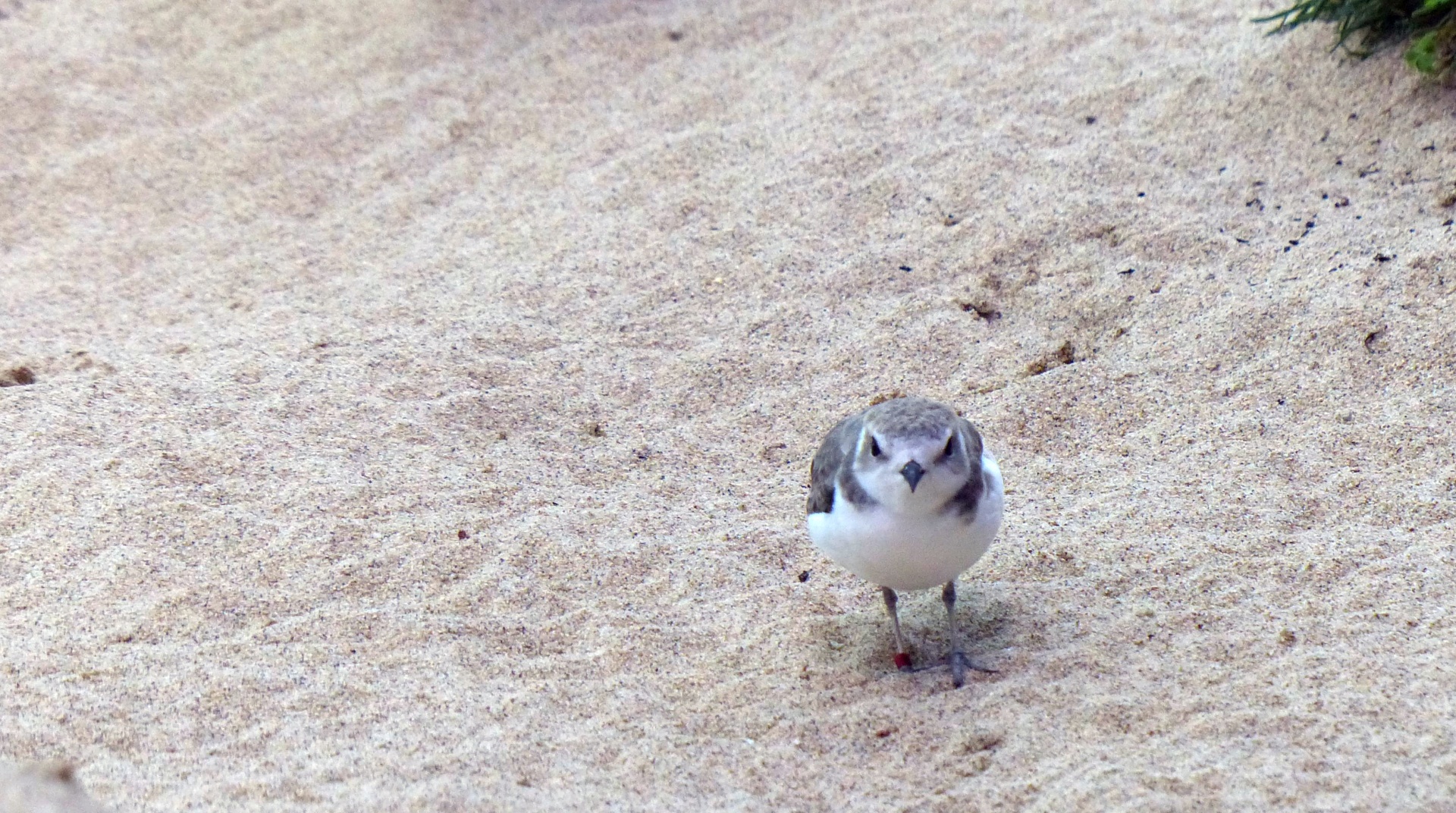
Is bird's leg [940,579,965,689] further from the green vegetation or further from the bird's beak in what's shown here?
the green vegetation

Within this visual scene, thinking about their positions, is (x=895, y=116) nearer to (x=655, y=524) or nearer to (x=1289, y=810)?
(x=655, y=524)

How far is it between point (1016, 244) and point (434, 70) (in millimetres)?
3820

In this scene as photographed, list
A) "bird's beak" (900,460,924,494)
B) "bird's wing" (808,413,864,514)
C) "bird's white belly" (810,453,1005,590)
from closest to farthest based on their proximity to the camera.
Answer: "bird's beak" (900,460,924,494), "bird's white belly" (810,453,1005,590), "bird's wing" (808,413,864,514)

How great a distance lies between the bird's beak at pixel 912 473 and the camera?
3.39 meters

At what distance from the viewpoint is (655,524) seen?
474cm

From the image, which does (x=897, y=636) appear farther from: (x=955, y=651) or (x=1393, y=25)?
(x=1393, y=25)

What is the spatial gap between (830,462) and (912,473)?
524 millimetres

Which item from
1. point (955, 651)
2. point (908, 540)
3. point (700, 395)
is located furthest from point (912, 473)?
point (700, 395)

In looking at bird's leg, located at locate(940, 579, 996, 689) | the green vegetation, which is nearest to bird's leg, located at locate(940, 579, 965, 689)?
bird's leg, located at locate(940, 579, 996, 689)

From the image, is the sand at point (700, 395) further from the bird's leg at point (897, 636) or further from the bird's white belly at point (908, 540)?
the bird's white belly at point (908, 540)

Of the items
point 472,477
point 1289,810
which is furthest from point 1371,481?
point 472,477

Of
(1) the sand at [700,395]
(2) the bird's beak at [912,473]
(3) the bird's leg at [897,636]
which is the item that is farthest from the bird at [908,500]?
(1) the sand at [700,395]

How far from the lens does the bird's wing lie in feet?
12.5

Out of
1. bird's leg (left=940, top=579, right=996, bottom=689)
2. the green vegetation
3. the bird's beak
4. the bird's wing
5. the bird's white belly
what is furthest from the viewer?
the green vegetation
